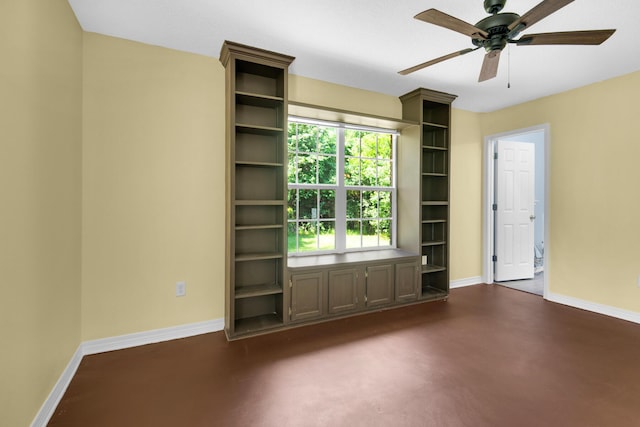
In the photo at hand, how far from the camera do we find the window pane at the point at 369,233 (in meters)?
4.02

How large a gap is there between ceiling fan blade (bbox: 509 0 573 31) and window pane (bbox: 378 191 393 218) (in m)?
2.47

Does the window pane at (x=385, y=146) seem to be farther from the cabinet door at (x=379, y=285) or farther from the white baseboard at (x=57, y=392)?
the white baseboard at (x=57, y=392)

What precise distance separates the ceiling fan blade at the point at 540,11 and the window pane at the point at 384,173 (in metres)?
2.36

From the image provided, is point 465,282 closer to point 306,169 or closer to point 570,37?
point 306,169

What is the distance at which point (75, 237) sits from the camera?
234 centimetres

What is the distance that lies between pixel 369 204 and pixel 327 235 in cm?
73

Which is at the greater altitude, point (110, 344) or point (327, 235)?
point (327, 235)

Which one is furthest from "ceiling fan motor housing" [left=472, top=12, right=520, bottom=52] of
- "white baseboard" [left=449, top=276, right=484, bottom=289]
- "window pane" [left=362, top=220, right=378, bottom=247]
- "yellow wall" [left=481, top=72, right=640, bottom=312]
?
"white baseboard" [left=449, top=276, right=484, bottom=289]

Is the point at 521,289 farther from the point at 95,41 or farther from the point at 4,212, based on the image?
the point at 95,41

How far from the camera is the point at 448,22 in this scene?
1.78 m

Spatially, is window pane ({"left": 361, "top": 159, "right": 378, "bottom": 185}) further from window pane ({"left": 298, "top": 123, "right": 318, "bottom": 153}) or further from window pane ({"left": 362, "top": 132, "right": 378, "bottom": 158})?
window pane ({"left": 298, "top": 123, "right": 318, "bottom": 153})

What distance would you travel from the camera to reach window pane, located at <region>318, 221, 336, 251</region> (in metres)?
3.74

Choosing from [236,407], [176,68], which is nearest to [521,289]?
[236,407]

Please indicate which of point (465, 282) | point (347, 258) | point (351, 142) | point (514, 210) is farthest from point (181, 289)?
point (514, 210)
